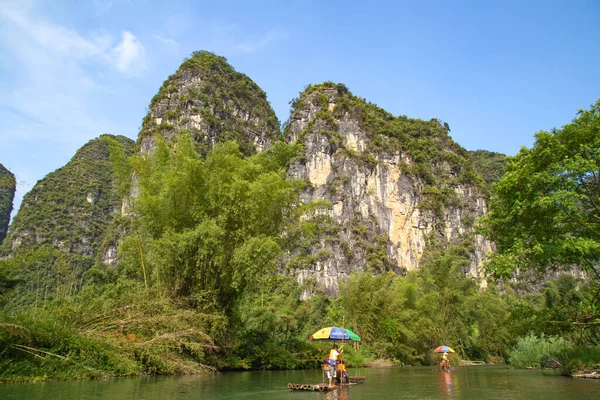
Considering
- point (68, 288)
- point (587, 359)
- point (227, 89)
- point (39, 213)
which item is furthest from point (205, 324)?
point (39, 213)

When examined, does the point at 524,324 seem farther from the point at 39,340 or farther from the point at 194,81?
the point at 194,81

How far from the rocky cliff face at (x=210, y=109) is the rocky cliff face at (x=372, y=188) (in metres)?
12.2

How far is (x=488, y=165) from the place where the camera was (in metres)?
126

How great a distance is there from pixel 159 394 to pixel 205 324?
21.3ft

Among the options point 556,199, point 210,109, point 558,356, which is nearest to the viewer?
point 556,199

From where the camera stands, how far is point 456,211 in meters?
80.9

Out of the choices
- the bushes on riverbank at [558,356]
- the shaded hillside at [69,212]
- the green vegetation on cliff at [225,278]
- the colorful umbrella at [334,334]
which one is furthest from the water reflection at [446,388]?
the shaded hillside at [69,212]

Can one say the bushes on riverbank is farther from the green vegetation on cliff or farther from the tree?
the tree

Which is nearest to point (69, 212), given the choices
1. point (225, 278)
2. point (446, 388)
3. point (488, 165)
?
point (225, 278)

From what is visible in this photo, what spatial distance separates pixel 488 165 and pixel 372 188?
217ft

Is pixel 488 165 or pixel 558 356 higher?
pixel 488 165

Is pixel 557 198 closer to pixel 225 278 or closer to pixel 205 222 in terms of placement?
pixel 205 222

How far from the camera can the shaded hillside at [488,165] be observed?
11644 centimetres


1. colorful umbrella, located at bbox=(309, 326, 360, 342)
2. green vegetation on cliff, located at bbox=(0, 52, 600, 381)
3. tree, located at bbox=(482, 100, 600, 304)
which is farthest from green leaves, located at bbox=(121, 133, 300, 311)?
tree, located at bbox=(482, 100, 600, 304)
